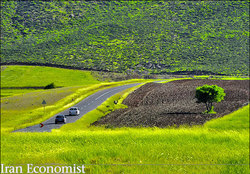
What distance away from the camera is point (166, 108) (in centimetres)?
3328

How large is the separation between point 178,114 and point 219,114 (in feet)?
13.1

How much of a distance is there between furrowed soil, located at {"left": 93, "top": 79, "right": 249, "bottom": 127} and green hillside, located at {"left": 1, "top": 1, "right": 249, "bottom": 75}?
4722 cm

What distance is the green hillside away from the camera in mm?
105438

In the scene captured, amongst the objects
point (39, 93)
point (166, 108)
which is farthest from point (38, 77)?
point (166, 108)

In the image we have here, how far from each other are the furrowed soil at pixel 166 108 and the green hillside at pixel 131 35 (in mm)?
47215

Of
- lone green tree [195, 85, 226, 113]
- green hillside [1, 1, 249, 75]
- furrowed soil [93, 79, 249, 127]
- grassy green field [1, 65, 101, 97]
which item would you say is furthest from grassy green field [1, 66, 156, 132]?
lone green tree [195, 85, 226, 113]

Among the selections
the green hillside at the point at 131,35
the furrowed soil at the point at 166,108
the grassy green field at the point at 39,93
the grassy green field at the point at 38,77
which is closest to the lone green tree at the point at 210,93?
the furrowed soil at the point at 166,108

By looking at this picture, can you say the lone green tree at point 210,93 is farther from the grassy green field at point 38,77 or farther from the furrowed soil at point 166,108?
the grassy green field at point 38,77

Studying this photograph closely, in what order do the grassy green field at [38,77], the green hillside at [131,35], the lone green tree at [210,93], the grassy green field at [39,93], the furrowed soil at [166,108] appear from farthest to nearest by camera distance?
the green hillside at [131,35] < the grassy green field at [38,77] < the grassy green field at [39,93] < the lone green tree at [210,93] < the furrowed soil at [166,108]

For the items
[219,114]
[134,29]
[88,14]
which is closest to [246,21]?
[134,29]

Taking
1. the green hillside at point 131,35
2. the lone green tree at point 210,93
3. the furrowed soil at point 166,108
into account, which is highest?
the green hillside at point 131,35

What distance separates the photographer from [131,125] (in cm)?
2636

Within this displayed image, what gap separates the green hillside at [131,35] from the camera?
10544 centimetres

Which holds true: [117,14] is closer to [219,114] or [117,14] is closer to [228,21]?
[228,21]
